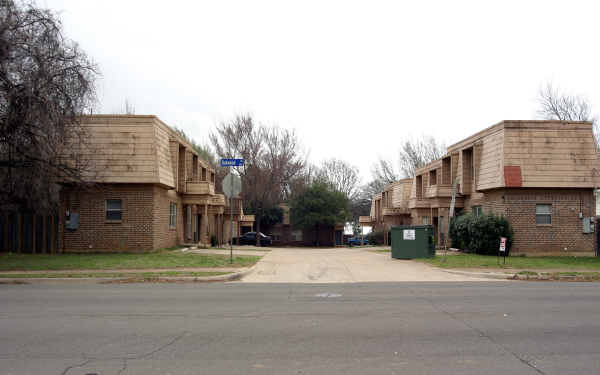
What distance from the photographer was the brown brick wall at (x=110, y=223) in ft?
77.5

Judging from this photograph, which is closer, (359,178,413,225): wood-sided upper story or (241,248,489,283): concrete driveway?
(241,248,489,283): concrete driveway

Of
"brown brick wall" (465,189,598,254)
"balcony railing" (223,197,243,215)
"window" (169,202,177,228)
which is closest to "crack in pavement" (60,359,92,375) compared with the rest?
"window" (169,202,177,228)

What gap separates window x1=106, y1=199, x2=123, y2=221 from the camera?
2381 centimetres

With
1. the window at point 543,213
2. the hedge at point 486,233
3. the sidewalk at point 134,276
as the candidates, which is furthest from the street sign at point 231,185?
the window at point 543,213

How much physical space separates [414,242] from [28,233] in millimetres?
17269

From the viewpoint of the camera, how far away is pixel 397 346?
23.5 ft

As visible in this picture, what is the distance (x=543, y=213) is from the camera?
2523 cm

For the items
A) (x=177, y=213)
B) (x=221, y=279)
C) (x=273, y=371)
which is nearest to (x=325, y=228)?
(x=177, y=213)

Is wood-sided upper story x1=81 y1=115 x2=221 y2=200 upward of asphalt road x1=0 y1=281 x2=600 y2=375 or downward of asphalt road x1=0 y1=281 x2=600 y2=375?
upward

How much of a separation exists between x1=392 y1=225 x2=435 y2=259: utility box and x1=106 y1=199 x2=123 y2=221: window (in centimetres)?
1249

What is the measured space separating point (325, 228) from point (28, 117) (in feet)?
124

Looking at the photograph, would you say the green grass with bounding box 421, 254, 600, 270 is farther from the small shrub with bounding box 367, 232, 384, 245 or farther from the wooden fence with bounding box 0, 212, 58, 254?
the small shrub with bounding box 367, 232, 384, 245

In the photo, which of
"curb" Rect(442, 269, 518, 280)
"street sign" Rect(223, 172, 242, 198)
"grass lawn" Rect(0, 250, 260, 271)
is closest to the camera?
"curb" Rect(442, 269, 518, 280)

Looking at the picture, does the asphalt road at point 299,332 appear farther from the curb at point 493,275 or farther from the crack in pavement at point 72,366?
the curb at point 493,275
